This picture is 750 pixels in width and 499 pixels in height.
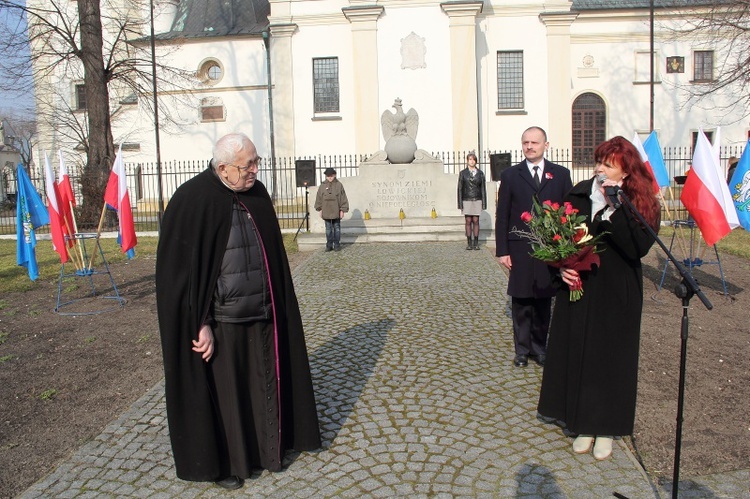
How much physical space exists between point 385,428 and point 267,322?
4.16 ft

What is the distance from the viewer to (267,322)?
3.78m

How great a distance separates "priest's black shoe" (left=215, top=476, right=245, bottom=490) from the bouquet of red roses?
7.40 ft

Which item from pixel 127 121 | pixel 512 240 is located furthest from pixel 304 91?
pixel 512 240

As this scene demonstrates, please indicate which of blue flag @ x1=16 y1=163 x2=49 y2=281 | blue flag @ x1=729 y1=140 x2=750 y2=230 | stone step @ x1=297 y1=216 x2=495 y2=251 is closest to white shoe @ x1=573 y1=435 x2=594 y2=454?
blue flag @ x1=729 y1=140 x2=750 y2=230

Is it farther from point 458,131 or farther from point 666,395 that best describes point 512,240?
point 458,131

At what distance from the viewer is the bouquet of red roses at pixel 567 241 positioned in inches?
149

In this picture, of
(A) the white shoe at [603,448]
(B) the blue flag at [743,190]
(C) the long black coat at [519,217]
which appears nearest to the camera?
(A) the white shoe at [603,448]

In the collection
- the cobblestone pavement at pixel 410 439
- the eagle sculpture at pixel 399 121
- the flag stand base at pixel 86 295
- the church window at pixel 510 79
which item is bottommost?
the cobblestone pavement at pixel 410 439

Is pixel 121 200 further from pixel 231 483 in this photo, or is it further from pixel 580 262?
pixel 580 262

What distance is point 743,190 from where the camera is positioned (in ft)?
28.1

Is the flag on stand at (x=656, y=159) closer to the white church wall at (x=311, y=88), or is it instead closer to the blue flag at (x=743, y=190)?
the blue flag at (x=743, y=190)

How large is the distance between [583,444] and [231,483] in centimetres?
218

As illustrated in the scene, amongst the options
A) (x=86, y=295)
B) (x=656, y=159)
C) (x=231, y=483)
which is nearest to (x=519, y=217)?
(x=231, y=483)

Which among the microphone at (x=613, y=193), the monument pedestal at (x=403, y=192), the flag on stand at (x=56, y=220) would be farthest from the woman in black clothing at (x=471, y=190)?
the microphone at (x=613, y=193)
